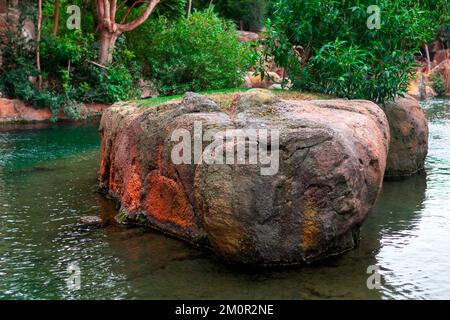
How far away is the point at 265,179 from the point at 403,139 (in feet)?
20.4

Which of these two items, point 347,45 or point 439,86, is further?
point 439,86

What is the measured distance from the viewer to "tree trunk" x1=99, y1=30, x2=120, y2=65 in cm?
2275

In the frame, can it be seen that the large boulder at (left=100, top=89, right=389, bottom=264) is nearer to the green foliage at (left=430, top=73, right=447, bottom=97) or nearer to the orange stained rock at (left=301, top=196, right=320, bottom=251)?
the orange stained rock at (left=301, top=196, right=320, bottom=251)

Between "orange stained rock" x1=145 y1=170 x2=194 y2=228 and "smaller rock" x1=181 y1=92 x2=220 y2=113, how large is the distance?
1.01 meters

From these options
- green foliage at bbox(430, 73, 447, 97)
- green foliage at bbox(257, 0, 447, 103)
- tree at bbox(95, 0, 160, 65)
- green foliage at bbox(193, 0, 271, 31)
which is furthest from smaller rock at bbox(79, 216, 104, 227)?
green foliage at bbox(193, 0, 271, 31)

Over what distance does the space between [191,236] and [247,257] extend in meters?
1.26

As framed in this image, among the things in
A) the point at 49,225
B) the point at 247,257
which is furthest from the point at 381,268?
the point at 49,225

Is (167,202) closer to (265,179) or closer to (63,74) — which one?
(265,179)

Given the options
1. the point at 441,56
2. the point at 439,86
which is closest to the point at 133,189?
the point at 439,86

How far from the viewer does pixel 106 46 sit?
22938 mm

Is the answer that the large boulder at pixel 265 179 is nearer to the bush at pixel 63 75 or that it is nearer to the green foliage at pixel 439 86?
the bush at pixel 63 75
